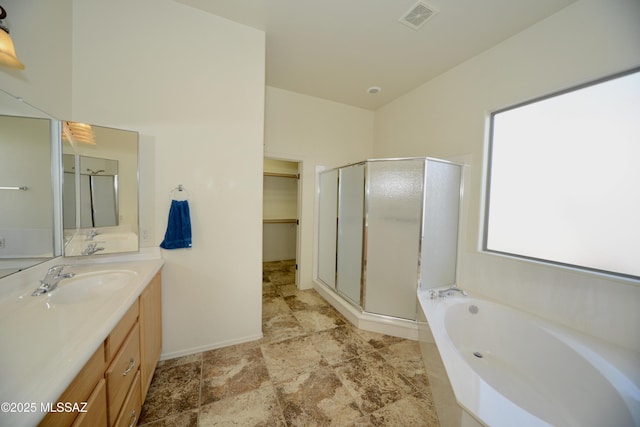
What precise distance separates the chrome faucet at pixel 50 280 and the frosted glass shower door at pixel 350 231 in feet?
7.74

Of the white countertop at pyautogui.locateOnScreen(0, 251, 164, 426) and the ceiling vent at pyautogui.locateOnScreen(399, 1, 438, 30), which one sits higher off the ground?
the ceiling vent at pyautogui.locateOnScreen(399, 1, 438, 30)

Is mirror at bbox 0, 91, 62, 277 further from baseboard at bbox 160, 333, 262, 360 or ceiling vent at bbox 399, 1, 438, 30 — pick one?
ceiling vent at bbox 399, 1, 438, 30

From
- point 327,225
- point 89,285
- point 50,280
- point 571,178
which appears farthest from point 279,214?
point 571,178

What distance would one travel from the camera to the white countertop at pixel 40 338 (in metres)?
0.51

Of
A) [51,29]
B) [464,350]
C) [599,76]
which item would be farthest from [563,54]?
[51,29]

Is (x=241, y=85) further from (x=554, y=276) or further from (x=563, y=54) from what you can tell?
(x=554, y=276)

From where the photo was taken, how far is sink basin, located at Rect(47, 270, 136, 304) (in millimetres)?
1177

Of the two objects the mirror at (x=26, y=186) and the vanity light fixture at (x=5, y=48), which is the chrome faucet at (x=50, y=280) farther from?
the vanity light fixture at (x=5, y=48)

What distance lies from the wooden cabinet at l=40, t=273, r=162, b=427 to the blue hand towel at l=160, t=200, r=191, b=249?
0.30m

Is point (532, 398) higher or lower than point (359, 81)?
lower

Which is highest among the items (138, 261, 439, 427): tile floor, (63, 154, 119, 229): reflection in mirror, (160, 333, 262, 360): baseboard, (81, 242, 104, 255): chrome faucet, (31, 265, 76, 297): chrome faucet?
(63, 154, 119, 229): reflection in mirror

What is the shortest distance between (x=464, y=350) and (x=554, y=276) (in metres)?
0.93

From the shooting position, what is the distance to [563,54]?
161cm

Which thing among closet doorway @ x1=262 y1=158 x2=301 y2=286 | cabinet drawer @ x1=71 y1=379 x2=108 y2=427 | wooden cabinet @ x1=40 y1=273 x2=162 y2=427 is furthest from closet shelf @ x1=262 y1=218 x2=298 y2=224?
cabinet drawer @ x1=71 y1=379 x2=108 y2=427
